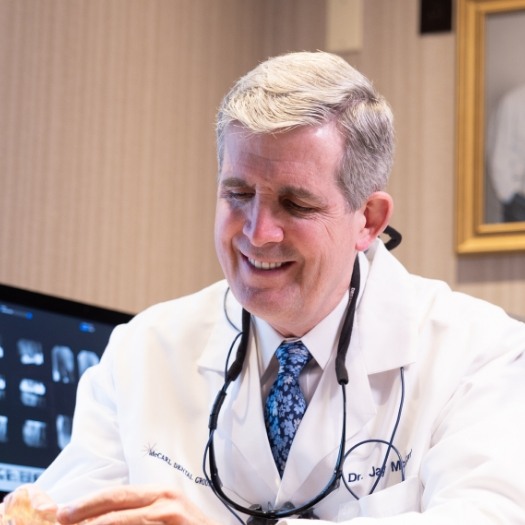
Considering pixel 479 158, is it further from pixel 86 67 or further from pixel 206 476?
pixel 206 476

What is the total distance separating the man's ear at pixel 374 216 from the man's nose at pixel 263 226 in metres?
0.21

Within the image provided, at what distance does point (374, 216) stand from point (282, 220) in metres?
0.25

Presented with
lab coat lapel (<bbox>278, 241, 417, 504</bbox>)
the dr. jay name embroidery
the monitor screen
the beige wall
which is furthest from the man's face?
the beige wall

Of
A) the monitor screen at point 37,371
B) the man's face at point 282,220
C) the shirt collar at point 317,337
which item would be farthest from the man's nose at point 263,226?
the monitor screen at point 37,371

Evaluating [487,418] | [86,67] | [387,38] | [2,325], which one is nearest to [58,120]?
[86,67]

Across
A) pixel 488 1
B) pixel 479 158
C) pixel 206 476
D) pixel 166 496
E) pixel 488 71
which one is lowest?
pixel 206 476

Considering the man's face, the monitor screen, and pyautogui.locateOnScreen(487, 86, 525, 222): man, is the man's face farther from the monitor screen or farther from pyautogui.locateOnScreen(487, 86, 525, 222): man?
pyautogui.locateOnScreen(487, 86, 525, 222): man

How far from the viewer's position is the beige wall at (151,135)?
3004 mm

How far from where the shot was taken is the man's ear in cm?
188

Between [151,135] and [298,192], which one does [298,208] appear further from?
[151,135]

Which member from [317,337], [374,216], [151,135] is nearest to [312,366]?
[317,337]

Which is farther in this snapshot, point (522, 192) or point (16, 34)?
point (522, 192)

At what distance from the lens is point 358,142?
181 cm

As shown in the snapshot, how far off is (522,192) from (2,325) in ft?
6.55
